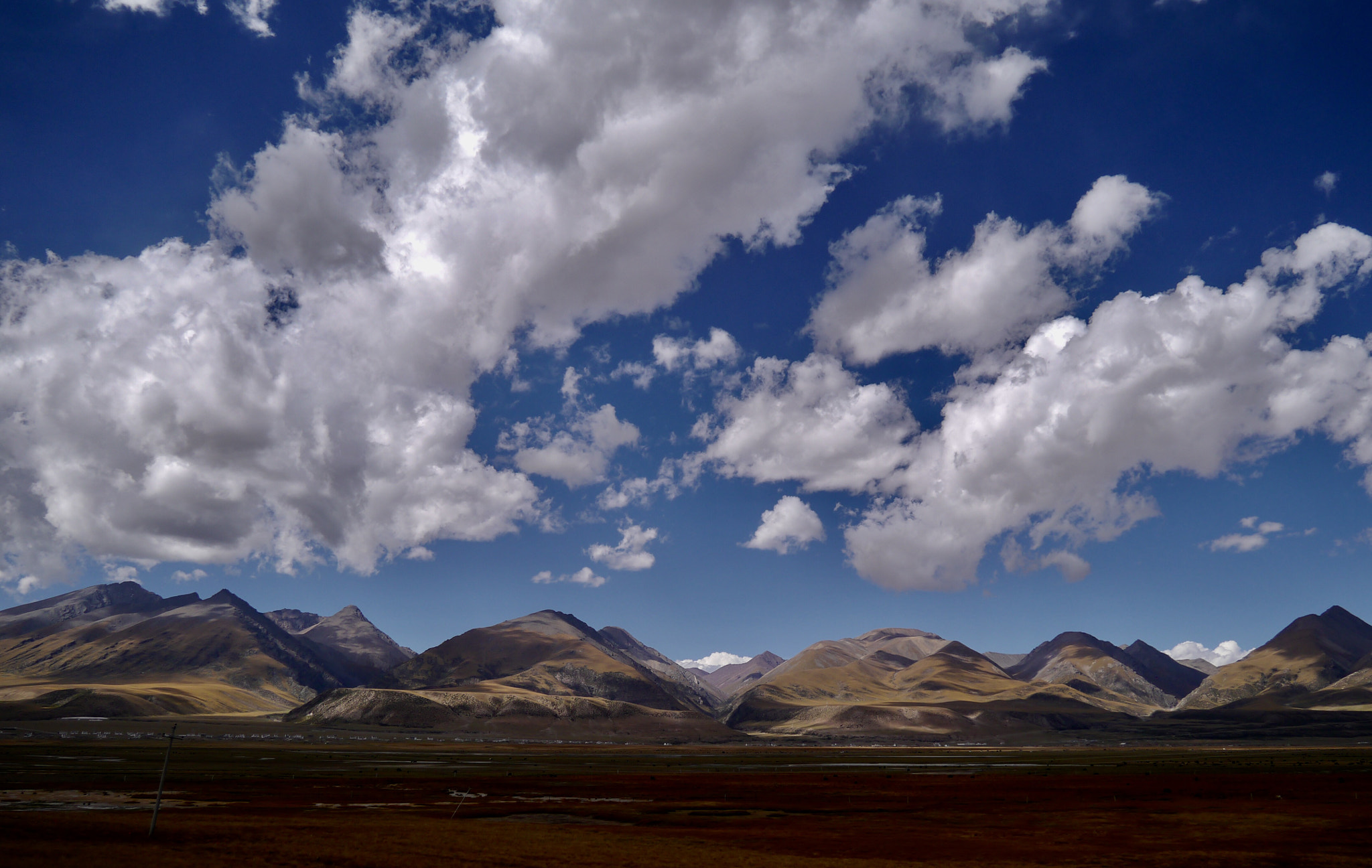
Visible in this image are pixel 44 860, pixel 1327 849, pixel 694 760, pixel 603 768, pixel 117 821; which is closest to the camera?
pixel 44 860

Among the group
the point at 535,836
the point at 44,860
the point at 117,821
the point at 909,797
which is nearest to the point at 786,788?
the point at 909,797

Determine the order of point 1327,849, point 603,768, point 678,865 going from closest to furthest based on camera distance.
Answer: point 678,865 < point 1327,849 < point 603,768

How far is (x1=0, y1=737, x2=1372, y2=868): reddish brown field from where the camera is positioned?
44.2 meters

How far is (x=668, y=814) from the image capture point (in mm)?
67688

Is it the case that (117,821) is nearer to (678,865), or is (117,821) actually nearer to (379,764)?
(678,865)

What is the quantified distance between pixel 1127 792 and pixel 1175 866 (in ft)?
167

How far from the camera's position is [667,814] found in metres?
67.6

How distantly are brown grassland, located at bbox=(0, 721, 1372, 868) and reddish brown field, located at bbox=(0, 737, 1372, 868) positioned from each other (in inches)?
12.3

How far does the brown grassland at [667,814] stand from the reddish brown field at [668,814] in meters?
0.31

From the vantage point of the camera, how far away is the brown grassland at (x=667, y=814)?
44.2m

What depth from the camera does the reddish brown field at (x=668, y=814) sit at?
44219 mm

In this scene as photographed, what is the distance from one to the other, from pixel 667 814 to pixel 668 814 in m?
0.09

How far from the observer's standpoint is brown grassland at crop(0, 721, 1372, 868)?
145 ft

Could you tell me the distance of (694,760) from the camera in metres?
158
